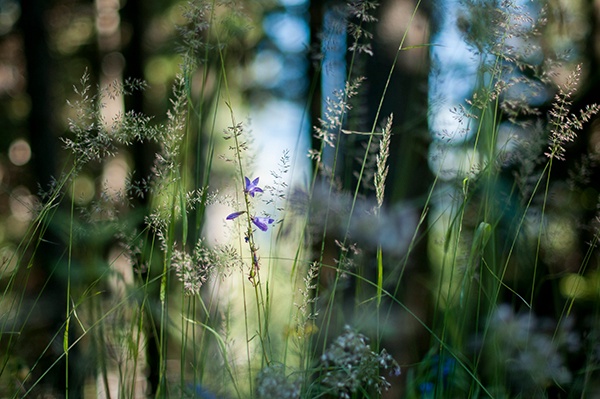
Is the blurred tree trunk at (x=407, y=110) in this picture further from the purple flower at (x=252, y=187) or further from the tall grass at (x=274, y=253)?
the purple flower at (x=252, y=187)

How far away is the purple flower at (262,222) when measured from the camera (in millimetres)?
1226

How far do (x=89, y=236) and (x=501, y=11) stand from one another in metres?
1.10

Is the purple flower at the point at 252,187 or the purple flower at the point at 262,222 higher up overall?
the purple flower at the point at 252,187

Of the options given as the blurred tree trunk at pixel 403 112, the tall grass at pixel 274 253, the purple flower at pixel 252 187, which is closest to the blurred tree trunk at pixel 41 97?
the blurred tree trunk at pixel 403 112

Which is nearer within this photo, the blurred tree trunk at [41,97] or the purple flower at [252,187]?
the purple flower at [252,187]

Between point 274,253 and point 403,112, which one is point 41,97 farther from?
point 274,253

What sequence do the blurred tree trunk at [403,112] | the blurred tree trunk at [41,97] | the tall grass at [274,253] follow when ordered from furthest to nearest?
the blurred tree trunk at [41,97], the blurred tree trunk at [403,112], the tall grass at [274,253]

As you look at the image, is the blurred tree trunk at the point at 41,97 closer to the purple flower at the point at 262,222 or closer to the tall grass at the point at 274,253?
the tall grass at the point at 274,253

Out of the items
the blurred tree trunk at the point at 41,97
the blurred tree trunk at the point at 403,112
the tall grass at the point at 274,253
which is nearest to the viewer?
the tall grass at the point at 274,253

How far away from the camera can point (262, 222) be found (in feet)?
4.07

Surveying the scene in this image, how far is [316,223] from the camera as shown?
5.34 feet

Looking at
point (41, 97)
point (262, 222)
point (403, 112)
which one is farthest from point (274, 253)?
point (41, 97)

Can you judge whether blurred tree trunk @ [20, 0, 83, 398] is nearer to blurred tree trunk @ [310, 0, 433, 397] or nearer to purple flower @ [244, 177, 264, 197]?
blurred tree trunk @ [310, 0, 433, 397]

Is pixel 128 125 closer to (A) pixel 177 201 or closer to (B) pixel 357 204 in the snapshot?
(A) pixel 177 201
